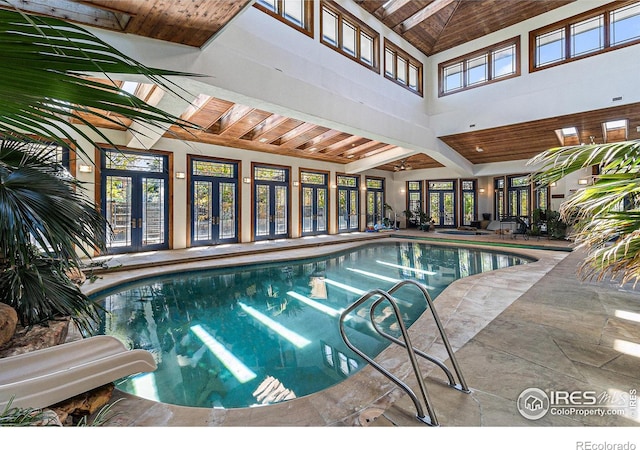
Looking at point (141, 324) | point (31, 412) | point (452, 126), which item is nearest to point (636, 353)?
point (31, 412)

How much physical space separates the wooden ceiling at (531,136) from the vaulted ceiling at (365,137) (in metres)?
0.02

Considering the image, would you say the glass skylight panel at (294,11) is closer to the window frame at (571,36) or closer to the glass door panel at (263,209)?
the glass door panel at (263,209)

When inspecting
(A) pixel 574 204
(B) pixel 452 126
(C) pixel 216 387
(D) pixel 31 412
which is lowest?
(C) pixel 216 387

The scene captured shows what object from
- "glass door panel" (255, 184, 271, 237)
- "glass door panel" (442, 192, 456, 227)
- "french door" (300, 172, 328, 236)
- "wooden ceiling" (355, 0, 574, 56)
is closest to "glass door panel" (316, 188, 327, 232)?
"french door" (300, 172, 328, 236)

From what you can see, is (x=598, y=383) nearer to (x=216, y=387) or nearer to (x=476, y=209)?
(x=216, y=387)

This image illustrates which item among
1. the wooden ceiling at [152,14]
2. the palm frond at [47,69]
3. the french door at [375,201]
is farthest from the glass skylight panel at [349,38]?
the palm frond at [47,69]

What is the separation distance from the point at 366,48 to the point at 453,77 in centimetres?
346

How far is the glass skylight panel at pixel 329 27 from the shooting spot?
7453 millimetres

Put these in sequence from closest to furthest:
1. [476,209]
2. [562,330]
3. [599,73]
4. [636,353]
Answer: [636,353]
[562,330]
[599,73]
[476,209]

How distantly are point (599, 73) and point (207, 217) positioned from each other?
1082cm

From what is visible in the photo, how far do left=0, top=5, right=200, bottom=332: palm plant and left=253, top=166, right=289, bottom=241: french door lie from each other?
7.55 meters

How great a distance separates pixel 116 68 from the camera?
2.24 feet

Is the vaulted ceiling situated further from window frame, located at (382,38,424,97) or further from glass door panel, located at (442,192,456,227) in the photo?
glass door panel, located at (442,192,456,227)
